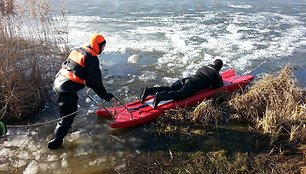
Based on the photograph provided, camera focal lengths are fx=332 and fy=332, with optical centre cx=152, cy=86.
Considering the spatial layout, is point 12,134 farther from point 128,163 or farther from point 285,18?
point 285,18

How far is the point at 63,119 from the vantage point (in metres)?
4.96

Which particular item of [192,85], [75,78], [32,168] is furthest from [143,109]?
[32,168]

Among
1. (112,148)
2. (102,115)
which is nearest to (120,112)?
(102,115)

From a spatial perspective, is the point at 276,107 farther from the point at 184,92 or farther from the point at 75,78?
the point at 75,78

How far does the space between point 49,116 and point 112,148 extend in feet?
5.23

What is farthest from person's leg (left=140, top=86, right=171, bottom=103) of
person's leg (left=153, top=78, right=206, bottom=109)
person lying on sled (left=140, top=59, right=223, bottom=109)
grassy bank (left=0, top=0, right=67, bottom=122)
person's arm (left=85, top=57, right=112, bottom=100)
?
grassy bank (left=0, top=0, right=67, bottom=122)

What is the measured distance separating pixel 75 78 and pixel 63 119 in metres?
0.66

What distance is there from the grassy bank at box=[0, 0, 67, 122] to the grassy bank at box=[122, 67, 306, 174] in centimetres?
231

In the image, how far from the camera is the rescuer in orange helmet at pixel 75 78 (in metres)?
4.77

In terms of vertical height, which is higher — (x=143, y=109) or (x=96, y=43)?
(x=96, y=43)

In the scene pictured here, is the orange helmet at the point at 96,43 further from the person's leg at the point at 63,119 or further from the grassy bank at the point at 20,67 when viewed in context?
the grassy bank at the point at 20,67

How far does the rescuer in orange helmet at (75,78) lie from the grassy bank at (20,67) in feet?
3.87

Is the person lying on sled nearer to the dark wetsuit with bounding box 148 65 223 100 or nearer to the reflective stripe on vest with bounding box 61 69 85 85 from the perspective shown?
the dark wetsuit with bounding box 148 65 223 100

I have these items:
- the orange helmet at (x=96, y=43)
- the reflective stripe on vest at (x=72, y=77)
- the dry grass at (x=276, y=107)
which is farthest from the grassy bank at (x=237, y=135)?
the orange helmet at (x=96, y=43)
